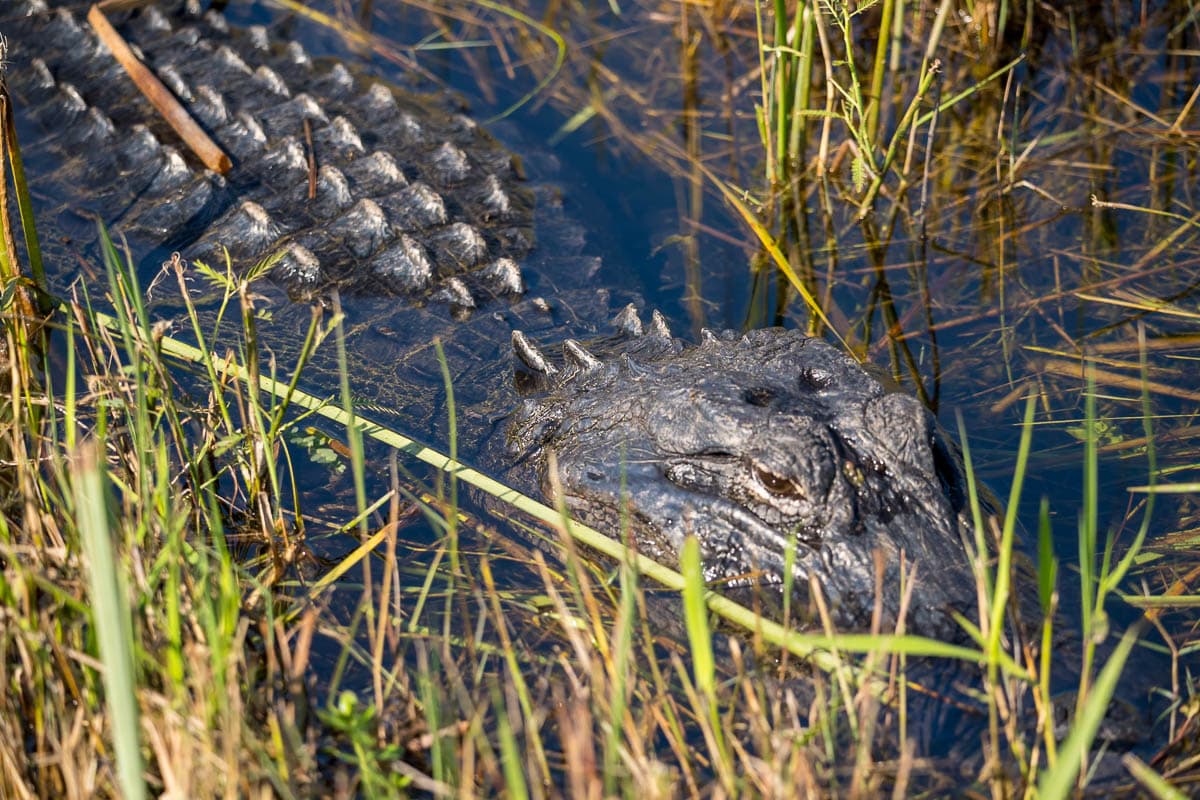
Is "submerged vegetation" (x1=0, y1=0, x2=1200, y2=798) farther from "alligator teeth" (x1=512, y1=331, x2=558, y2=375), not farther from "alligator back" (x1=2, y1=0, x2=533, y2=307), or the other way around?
"alligator teeth" (x1=512, y1=331, x2=558, y2=375)

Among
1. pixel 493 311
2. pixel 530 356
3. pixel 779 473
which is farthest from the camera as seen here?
pixel 493 311

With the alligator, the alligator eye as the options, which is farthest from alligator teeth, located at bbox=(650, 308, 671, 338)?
the alligator eye

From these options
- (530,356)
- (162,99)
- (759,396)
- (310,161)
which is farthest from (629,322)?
(162,99)

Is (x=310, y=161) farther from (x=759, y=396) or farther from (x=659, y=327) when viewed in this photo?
(x=759, y=396)

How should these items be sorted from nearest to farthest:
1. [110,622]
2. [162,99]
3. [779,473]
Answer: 1. [110,622]
2. [779,473]
3. [162,99]

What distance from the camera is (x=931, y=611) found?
2.46 meters

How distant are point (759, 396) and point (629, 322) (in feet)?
3.03

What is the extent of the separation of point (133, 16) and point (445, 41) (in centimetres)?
144

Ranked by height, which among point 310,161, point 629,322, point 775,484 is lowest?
point 775,484

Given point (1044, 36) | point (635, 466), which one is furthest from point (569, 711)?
point (1044, 36)

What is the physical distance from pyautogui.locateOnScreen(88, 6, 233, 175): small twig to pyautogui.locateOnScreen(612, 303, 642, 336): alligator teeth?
1552 millimetres

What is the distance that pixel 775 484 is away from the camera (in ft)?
8.47

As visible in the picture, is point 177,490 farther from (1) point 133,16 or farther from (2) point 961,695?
(1) point 133,16

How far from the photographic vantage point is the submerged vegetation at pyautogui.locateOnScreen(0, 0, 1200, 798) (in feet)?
6.53
